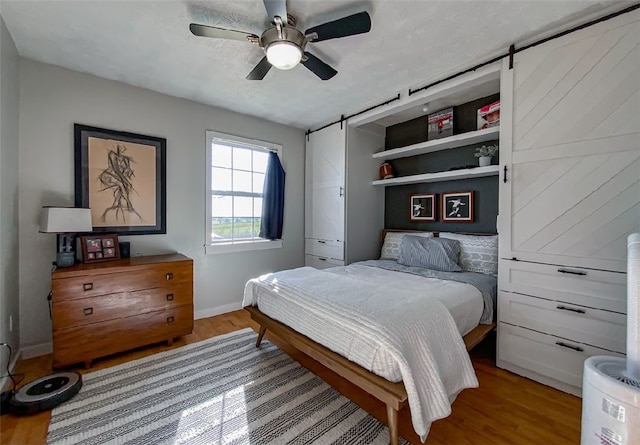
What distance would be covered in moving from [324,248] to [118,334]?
2.49m

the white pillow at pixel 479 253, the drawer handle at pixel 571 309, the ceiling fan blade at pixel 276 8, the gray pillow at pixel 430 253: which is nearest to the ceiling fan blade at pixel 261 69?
the ceiling fan blade at pixel 276 8

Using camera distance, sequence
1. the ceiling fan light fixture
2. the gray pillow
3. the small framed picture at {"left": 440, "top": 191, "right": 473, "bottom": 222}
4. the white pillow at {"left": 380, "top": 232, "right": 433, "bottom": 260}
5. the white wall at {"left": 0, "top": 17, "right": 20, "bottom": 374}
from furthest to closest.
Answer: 1. the white pillow at {"left": 380, "top": 232, "right": 433, "bottom": 260}
2. the small framed picture at {"left": 440, "top": 191, "right": 473, "bottom": 222}
3. the gray pillow
4. the white wall at {"left": 0, "top": 17, "right": 20, "bottom": 374}
5. the ceiling fan light fixture

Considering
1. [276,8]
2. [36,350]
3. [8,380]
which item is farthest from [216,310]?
[276,8]

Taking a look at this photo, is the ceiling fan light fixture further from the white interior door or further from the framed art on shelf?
the framed art on shelf

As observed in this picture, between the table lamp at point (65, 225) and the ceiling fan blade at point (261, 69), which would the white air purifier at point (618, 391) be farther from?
the table lamp at point (65, 225)

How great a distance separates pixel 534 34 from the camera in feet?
6.61

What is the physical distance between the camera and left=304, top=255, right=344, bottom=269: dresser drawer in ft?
Result: 12.4

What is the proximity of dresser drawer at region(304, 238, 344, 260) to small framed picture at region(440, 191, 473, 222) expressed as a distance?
4.43 feet

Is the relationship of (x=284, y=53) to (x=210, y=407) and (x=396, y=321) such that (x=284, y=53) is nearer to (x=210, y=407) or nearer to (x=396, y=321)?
(x=396, y=321)

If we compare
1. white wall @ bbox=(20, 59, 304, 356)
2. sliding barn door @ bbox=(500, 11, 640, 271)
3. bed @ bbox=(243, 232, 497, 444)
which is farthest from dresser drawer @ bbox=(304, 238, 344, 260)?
sliding barn door @ bbox=(500, 11, 640, 271)

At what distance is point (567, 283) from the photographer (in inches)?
76.3

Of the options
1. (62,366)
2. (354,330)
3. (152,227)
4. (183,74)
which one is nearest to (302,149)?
(183,74)

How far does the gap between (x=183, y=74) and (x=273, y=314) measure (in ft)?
7.81

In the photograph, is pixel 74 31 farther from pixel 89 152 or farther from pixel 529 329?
pixel 529 329
